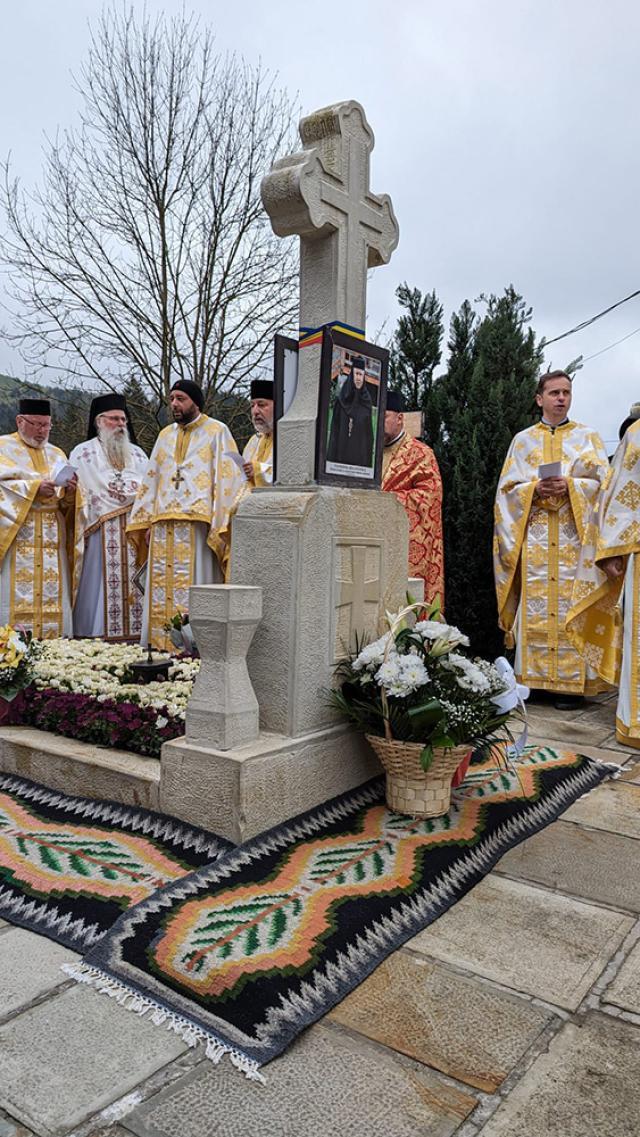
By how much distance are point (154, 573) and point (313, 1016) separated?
16.5 ft

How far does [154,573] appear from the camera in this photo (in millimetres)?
6961

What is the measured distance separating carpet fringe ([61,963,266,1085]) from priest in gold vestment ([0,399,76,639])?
501cm

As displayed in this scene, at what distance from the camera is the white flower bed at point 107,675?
420cm

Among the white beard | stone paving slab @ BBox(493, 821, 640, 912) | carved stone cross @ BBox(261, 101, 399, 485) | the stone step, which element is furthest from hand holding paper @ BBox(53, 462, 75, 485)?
stone paving slab @ BBox(493, 821, 640, 912)

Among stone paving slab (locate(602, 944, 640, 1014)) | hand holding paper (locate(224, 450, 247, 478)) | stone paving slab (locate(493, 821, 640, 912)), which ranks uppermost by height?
hand holding paper (locate(224, 450, 247, 478))

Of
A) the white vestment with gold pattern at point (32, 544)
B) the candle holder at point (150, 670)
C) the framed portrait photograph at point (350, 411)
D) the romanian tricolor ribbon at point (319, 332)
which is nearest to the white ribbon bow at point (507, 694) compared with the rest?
the framed portrait photograph at point (350, 411)

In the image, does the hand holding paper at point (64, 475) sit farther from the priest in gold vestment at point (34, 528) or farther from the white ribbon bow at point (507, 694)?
the white ribbon bow at point (507, 694)

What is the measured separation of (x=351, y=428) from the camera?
3.94 meters

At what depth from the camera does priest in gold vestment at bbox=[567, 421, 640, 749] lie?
5117 millimetres

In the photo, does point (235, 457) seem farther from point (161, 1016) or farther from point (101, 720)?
point (161, 1016)

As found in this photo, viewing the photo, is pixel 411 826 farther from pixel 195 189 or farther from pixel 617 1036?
pixel 195 189

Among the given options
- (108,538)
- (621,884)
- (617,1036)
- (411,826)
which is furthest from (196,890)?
(108,538)

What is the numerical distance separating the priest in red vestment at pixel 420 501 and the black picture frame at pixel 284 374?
2.39 m

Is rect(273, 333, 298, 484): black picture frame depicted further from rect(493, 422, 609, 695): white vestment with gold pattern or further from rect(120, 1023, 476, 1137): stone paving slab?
rect(493, 422, 609, 695): white vestment with gold pattern
